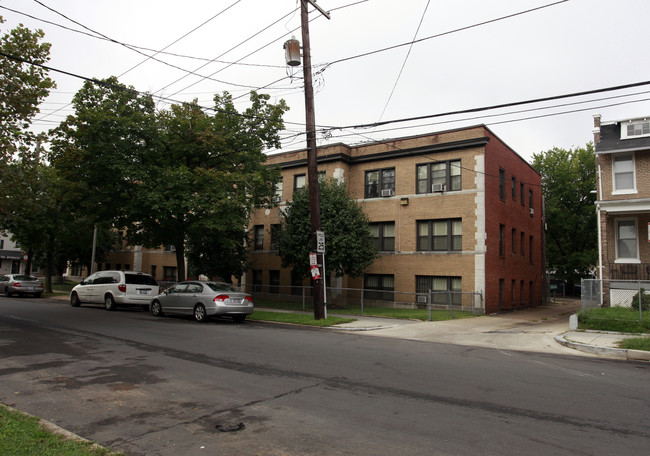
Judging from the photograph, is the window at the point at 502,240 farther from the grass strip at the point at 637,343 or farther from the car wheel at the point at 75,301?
the car wheel at the point at 75,301

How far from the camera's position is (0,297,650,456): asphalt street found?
476 centimetres

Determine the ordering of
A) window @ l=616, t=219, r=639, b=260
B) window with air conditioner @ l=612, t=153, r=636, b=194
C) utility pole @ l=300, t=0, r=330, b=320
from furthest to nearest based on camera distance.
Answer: window @ l=616, t=219, r=639, b=260 → window with air conditioner @ l=612, t=153, r=636, b=194 → utility pole @ l=300, t=0, r=330, b=320

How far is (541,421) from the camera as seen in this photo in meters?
5.47

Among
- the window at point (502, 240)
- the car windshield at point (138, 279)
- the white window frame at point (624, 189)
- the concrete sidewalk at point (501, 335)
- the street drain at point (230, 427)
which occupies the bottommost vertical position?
the concrete sidewalk at point (501, 335)

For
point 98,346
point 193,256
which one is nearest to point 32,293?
point 193,256

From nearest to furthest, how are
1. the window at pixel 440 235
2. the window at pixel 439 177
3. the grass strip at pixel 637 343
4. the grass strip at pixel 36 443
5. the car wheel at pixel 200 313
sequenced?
the grass strip at pixel 36 443
the grass strip at pixel 637 343
the car wheel at pixel 200 313
the window at pixel 440 235
the window at pixel 439 177

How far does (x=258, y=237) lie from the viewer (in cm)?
3173

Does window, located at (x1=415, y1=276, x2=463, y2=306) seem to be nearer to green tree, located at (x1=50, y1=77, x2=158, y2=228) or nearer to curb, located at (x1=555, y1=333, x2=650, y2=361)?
curb, located at (x1=555, y1=333, x2=650, y2=361)

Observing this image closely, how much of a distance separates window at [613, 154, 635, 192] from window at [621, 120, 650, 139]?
0.93 meters

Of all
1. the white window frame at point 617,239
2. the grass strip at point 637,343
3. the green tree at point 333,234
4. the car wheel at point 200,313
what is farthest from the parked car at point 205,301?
the white window frame at point 617,239

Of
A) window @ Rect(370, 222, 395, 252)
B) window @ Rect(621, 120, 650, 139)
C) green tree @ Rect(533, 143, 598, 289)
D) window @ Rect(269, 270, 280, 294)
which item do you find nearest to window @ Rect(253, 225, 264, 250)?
window @ Rect(269, 270, 280, 294)

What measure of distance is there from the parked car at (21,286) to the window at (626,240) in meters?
32.7

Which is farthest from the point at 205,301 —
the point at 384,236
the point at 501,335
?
the point at 384,236

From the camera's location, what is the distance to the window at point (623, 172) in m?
20.0
